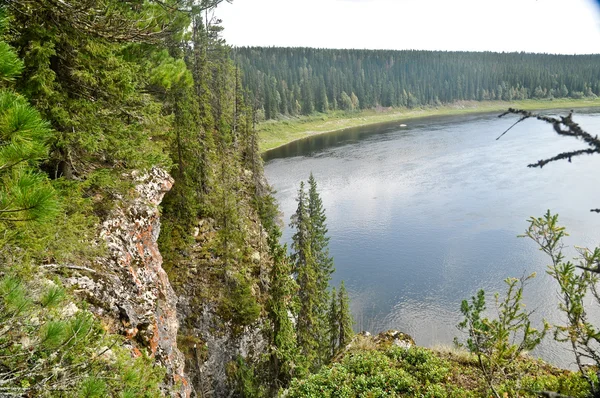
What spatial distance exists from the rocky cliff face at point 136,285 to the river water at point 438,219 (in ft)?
64.2

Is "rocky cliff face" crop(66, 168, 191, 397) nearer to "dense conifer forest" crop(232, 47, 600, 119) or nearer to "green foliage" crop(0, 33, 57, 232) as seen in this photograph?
"green foliage" crop(0, 33, 57, 232)

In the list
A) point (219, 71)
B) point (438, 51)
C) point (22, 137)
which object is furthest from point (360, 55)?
point (22, 137)

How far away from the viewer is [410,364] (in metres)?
13.8

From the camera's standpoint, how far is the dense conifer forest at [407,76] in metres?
146

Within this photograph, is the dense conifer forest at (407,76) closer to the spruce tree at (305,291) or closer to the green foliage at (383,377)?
the spruce tree at (305,291)

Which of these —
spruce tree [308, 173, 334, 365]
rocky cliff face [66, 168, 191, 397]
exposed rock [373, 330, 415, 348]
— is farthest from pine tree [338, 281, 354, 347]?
rocky cliff face [66, 168, 191, 397]

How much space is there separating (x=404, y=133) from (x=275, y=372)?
94.7 metres

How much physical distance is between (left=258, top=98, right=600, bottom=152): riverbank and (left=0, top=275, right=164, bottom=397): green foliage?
91687 millimetres

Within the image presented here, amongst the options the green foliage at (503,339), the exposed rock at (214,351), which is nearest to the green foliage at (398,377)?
the green foliage at (503,339)

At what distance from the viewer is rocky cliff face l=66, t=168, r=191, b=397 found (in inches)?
434

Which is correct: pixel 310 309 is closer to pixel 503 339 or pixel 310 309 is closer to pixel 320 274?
pixel 320 274

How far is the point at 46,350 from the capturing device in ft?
19.3

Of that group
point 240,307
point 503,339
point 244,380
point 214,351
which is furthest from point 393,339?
point 503,339

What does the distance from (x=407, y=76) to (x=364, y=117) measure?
5787 cm
